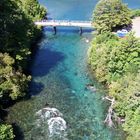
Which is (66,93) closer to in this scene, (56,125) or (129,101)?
(56,125)

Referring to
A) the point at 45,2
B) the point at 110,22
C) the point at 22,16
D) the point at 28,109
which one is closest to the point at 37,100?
the point at 28,109

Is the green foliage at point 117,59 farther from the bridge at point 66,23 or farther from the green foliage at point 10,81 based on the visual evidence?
the bridge at point 66,23

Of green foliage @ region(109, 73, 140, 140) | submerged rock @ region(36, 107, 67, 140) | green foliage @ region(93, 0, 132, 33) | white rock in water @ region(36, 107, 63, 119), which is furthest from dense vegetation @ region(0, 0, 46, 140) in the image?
green foliage @ region(109, 73, 140, 140)

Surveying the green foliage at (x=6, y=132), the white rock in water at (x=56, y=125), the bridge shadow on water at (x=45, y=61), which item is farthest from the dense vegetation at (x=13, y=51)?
the white rock in water at (x=56, y=125)

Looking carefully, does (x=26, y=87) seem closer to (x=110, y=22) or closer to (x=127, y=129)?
(x=127, y=129)

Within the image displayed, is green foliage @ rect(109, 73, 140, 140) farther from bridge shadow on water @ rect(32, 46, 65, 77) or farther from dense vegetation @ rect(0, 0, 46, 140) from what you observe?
bridge shadow on water @ rect(32, 46, 65, 77)
